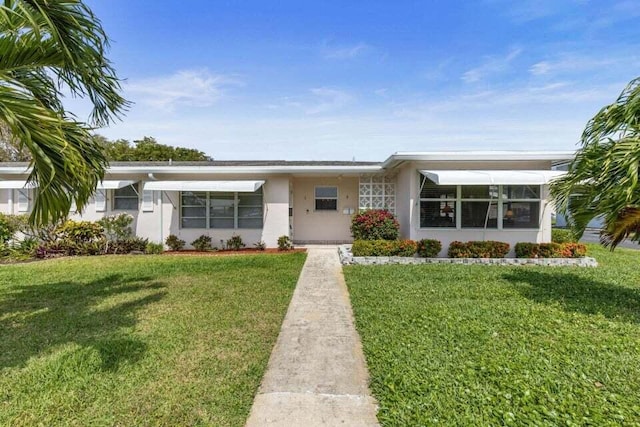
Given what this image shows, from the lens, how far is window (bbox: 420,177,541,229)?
1200 cm

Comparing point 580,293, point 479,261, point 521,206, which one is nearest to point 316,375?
point 580,293

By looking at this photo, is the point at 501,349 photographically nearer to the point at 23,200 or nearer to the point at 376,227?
the point at 376,227

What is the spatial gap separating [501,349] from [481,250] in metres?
7.54

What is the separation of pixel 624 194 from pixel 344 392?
5754mm

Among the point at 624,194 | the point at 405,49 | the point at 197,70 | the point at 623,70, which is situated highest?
the point at 405,49

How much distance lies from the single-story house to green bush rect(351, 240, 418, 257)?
30.1 inches

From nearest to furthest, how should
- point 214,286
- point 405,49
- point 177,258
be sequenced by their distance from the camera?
point 214,286
point 177,258
point 405,49

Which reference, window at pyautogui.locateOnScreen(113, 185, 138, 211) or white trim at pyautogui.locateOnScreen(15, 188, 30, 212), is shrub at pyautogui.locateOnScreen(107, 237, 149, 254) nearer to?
window at pyautogui.locateOnScreen(113, 185, 138, 211)

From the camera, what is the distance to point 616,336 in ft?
17.0

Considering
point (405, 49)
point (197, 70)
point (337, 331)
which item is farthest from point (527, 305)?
point (197, 70)

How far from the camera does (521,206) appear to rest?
12078 mm

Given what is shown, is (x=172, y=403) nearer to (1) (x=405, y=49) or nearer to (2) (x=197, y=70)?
(2) (x=197, y=70)

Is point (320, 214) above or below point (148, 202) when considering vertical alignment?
below

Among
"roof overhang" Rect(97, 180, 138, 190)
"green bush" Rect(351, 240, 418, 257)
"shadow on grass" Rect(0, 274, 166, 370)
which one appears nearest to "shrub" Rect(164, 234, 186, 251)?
"roof overhang" Rect(97, 180, 138, 190)
